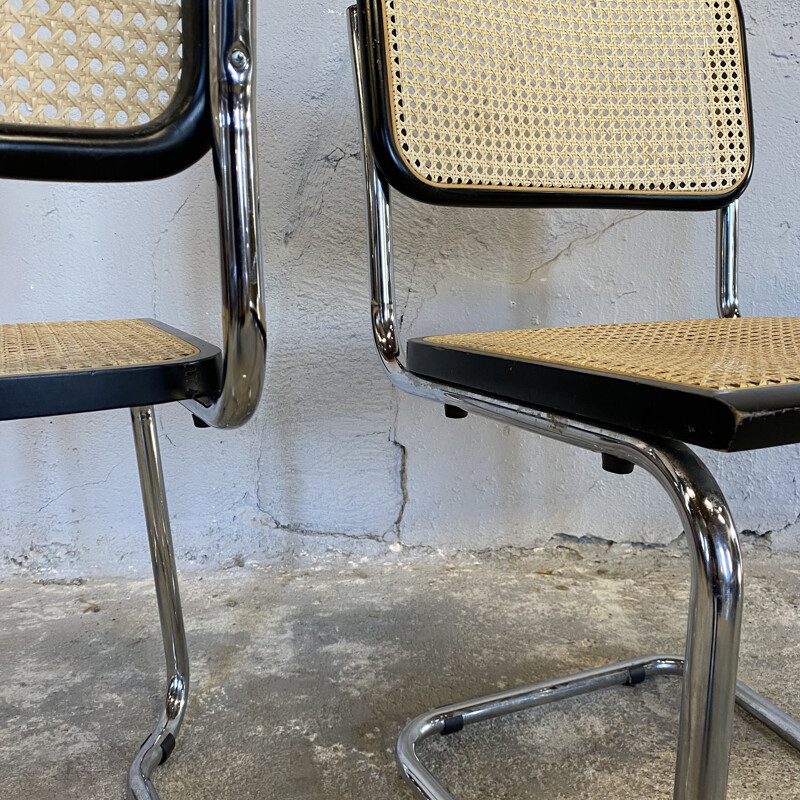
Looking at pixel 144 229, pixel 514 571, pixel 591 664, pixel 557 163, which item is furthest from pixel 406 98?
pixel 514 571

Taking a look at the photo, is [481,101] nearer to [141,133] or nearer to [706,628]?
[141,133]

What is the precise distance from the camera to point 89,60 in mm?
410

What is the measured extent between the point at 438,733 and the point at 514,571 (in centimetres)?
51

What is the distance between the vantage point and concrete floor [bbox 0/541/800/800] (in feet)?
2.39

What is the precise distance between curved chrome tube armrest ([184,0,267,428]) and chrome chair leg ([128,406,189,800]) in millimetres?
326

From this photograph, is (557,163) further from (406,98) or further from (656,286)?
(656,286)

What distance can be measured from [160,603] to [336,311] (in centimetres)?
60

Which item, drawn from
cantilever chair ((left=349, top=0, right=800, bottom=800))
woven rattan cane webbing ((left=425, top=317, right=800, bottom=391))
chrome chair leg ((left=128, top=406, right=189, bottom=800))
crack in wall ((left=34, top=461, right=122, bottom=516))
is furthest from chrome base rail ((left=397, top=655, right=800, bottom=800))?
crack in wall ((left=34, top=461, right=122, bottom=516))

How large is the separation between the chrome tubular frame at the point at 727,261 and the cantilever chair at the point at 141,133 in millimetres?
599

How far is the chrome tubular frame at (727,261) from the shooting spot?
806 millimetres

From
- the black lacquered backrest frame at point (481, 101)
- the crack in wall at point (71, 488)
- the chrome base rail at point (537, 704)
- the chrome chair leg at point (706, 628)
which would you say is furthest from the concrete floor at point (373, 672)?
the black lacquered backrest frame at point (481, 101)

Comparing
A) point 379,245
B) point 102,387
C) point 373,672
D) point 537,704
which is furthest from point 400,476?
point 102,387

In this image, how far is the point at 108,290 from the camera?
1.14m

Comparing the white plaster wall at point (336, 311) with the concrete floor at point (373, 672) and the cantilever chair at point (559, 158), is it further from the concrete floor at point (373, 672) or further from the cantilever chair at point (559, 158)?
the cantilever chair at point (559, 158)
